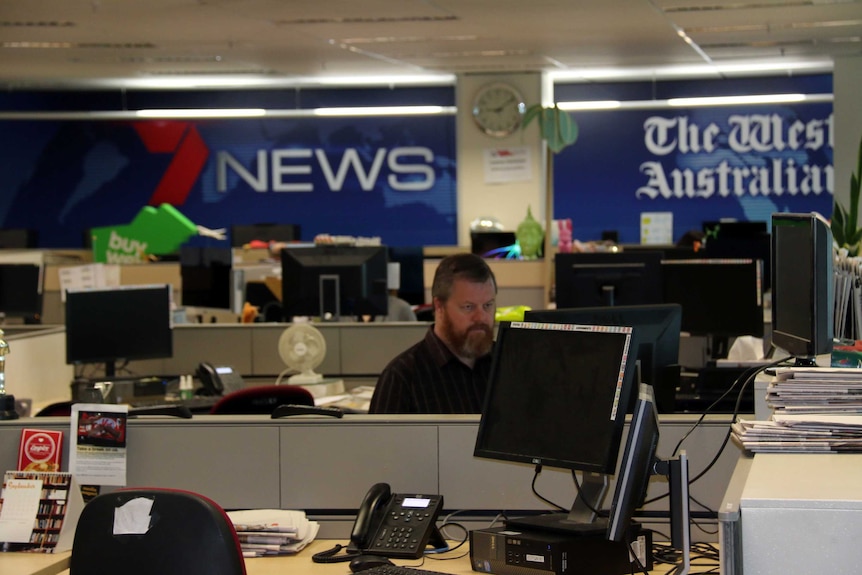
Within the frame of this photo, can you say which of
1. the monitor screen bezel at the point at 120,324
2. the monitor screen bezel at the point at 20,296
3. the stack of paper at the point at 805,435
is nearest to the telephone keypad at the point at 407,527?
the stack of paper at the point at 805,435

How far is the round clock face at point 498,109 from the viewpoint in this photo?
11.5 meters

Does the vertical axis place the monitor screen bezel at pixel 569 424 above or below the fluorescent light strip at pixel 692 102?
below

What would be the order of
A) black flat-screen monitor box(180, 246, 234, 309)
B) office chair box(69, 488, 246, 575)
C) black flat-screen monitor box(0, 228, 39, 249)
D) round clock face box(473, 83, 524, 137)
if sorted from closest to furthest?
office chair box(69, 488, 246, 575) → black flat-screen monitor box(180, 246, 234, 309) → round clock face box(473, 83, 524, 137) → black flat-screen monitor box(0, 228, 39, 249)

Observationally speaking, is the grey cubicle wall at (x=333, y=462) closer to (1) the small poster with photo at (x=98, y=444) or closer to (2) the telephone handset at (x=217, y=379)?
(1) the small poster with photo at (x=98, y=444)

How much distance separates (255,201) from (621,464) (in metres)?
11.5

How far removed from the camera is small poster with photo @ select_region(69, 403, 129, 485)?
268 cm

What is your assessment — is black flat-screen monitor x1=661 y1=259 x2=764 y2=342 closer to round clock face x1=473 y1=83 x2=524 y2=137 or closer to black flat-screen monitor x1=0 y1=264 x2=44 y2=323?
black flat-screen monitor x1=0 y1=264 x2=44 y2=323

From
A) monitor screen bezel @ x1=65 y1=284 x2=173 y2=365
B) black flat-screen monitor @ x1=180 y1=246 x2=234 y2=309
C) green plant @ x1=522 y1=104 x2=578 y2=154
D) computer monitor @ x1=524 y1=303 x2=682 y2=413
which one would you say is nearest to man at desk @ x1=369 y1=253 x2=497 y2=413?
computer monitor @ x1=524 y1=303 x2=682 y2=413

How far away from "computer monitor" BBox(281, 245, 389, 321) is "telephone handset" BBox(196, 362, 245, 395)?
89cm

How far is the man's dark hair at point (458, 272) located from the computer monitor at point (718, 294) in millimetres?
1907

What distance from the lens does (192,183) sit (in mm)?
13234

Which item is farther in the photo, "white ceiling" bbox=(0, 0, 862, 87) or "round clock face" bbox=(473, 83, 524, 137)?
"round clock face" bbox=(473, 83, 524, 137)

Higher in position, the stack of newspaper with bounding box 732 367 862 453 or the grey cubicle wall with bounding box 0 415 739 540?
the stack of newspaper with bounding box 732 367 862 453

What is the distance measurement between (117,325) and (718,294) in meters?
2.90
